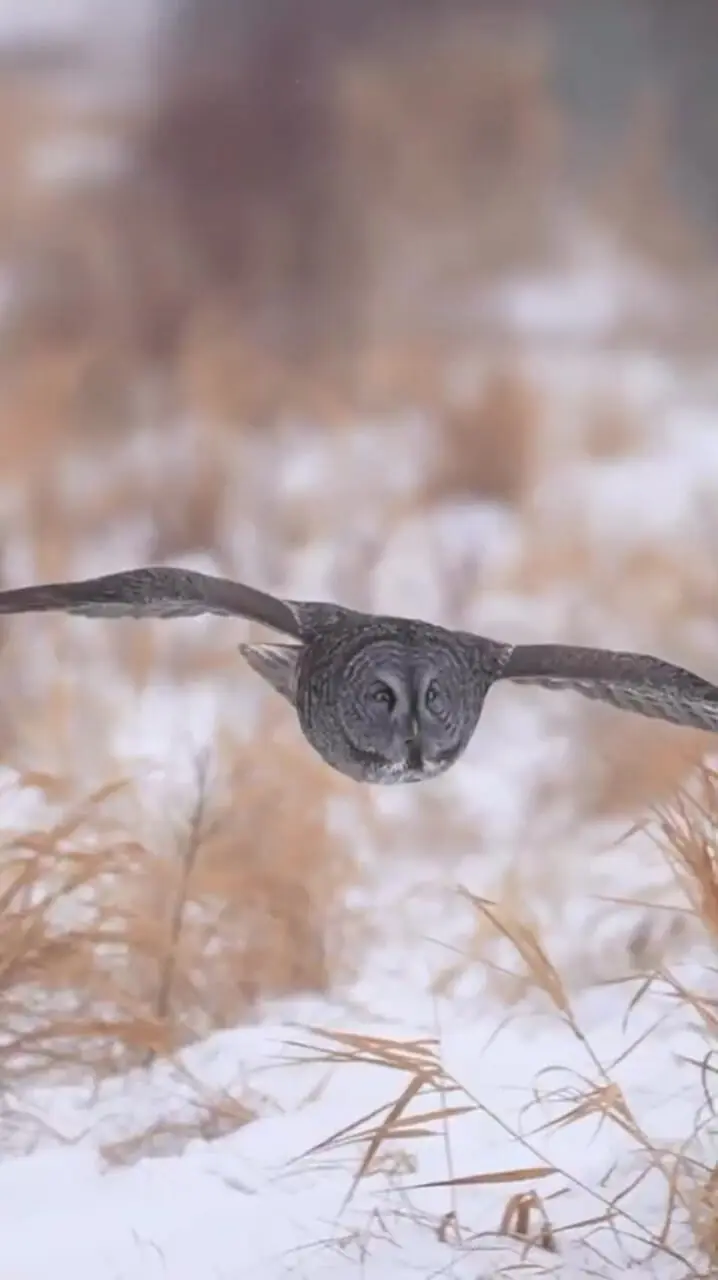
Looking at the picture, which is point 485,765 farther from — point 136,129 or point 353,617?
point 136,129

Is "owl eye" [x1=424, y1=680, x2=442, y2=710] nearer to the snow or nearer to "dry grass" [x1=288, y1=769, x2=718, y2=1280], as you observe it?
"dry grass" [x1=288, y1=769, x2=718, y2=1280]

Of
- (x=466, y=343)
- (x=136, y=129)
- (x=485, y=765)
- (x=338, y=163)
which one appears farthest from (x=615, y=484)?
(x=136, y=129)

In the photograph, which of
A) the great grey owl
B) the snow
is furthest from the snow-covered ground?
the great grey owl

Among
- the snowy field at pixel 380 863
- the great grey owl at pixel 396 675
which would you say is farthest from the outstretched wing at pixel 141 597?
the snowy field at pixel 380 863

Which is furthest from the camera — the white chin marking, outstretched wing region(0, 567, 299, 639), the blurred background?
the blurred background

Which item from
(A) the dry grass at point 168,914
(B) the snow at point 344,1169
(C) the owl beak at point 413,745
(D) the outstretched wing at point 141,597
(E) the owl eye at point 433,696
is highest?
(D) the outstretched wing at point 141,597

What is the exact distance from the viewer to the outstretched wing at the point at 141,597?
1.09 m

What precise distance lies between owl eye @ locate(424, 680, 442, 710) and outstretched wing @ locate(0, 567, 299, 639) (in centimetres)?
18

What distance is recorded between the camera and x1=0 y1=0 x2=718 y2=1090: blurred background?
1384 mm

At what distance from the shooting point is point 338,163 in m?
1.45

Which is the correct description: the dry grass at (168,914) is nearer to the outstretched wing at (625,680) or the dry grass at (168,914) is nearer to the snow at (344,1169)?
the snow at (344,1169)

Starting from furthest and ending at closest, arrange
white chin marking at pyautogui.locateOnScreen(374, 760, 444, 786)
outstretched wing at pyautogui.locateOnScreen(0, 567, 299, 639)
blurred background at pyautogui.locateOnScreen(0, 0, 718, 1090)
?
blurred background at pyautogui.locateOnScreen(0, 0, 718, 1090) → white chin marking at pyautogui.locateOnScreen(374, 760, 444, 786) → outstretched wing at pyautogui.locateOnScreen(0, 567, 299, 639)

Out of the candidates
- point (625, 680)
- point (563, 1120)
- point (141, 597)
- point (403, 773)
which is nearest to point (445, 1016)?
point (563, 1120)

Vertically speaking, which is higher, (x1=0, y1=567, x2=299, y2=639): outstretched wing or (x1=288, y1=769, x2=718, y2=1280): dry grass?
(x1=0, y1=567, x2=299, y2=639): outstretched wing
